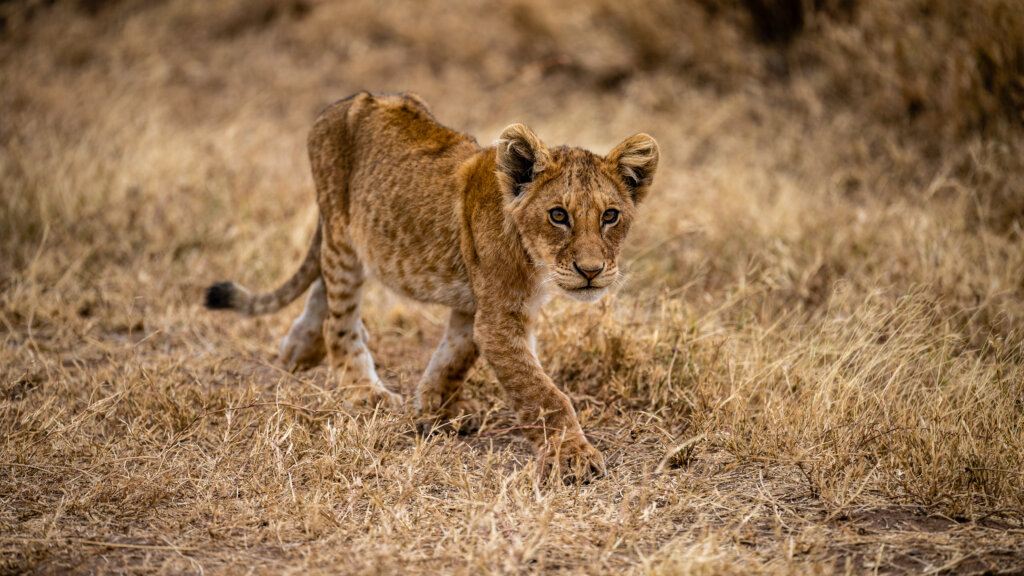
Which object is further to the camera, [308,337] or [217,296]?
[308,337]

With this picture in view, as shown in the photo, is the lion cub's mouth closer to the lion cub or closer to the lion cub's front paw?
the lion cub

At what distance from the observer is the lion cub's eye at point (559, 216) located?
3561mm

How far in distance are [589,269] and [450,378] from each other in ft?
3.43

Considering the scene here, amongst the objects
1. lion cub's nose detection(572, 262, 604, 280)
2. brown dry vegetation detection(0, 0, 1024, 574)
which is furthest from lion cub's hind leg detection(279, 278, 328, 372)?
lion cub's nose detection(572, 262, 604, 280)

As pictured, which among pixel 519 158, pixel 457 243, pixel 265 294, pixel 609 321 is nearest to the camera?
pixel 519 158

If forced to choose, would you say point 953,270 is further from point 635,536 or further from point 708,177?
point 635,536

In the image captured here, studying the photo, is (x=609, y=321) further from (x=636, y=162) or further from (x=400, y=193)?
(x=400, y=193)

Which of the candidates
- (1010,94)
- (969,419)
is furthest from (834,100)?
(969,419)

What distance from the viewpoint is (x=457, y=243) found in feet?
13.2

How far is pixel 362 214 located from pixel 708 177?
3706 mm

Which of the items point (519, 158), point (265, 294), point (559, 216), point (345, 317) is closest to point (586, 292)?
point (559, 216)

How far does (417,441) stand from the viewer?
3600 mm

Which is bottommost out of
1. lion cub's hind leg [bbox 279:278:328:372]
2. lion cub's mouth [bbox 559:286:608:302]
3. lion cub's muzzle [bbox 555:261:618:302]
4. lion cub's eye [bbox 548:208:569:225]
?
lion cub's hind leg [bbox 279:278:328:372]

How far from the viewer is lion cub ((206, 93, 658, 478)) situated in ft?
11.7
